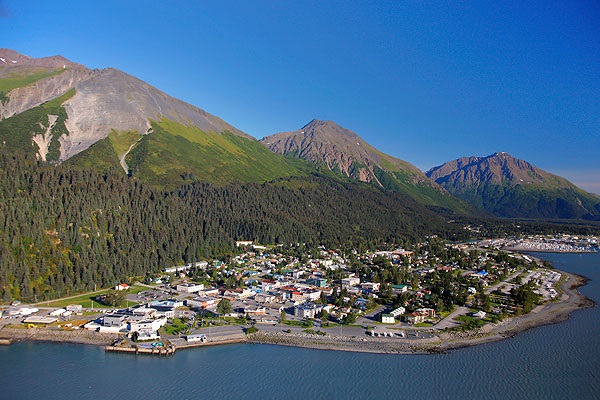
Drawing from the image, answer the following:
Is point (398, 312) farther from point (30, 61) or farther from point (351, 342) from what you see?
point (30, 61)

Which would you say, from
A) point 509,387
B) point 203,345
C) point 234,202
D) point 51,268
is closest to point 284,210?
point 234,202

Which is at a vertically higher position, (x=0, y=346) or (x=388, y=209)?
(x=388, y=209)

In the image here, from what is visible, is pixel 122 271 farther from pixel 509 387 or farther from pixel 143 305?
pixel 509 387

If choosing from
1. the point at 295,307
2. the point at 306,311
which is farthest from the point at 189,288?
the point at 306,311

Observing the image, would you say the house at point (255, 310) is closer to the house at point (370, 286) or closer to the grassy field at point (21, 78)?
the house at point (370, 286)

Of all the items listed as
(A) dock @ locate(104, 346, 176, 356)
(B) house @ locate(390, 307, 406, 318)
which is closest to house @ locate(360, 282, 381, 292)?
(B) house @ locate(390, 307, 406, 318)

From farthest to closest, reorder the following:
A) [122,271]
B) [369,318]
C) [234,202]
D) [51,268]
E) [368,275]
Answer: [234,202] < [368,275] < [122,271] < [51,268] < [369,318]

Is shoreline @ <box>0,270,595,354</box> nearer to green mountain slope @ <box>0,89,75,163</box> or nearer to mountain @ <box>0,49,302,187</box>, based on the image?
mountain @ <box>0,49,302,187</box>
